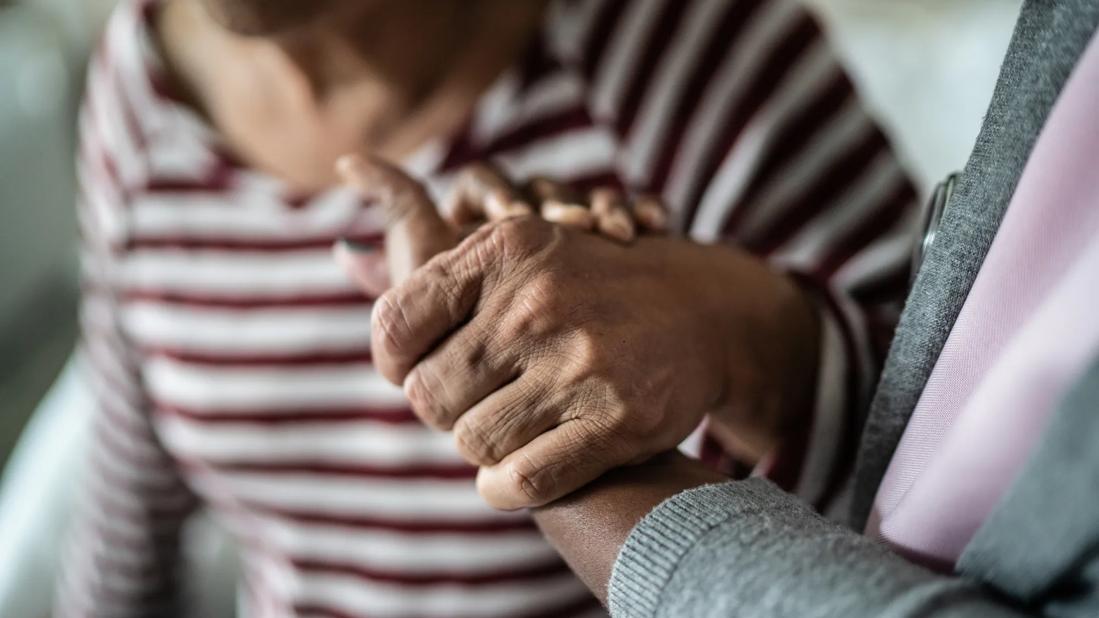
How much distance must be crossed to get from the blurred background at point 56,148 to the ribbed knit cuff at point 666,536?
673mm

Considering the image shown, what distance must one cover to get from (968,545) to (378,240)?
43 cm

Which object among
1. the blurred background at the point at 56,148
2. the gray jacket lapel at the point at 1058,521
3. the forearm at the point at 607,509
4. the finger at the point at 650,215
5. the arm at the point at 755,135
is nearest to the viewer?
the gray jacket lapel at the point at 1058,521

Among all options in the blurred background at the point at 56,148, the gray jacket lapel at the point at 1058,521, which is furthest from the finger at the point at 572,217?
the blurred background at the point at 56,148

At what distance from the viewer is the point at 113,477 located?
0.75m

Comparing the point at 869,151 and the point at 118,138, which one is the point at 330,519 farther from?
the point at 869,151

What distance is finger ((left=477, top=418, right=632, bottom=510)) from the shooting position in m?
0.34

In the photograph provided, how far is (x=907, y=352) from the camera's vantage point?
311mm

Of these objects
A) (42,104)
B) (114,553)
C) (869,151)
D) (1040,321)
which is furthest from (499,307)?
(42,104)

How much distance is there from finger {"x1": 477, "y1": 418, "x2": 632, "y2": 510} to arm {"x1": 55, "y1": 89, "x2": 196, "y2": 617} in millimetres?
444

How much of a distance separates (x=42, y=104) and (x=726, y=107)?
1.02 meters

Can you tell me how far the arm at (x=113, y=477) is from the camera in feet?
2.25

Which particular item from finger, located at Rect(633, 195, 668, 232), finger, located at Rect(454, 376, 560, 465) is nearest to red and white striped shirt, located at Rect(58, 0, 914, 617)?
finger, located at Rect(633, 195, 668, 232)

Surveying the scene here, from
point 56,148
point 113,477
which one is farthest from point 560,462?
point 56,148

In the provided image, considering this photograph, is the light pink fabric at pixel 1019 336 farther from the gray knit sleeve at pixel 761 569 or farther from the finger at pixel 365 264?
the finger at pixel 365 264
